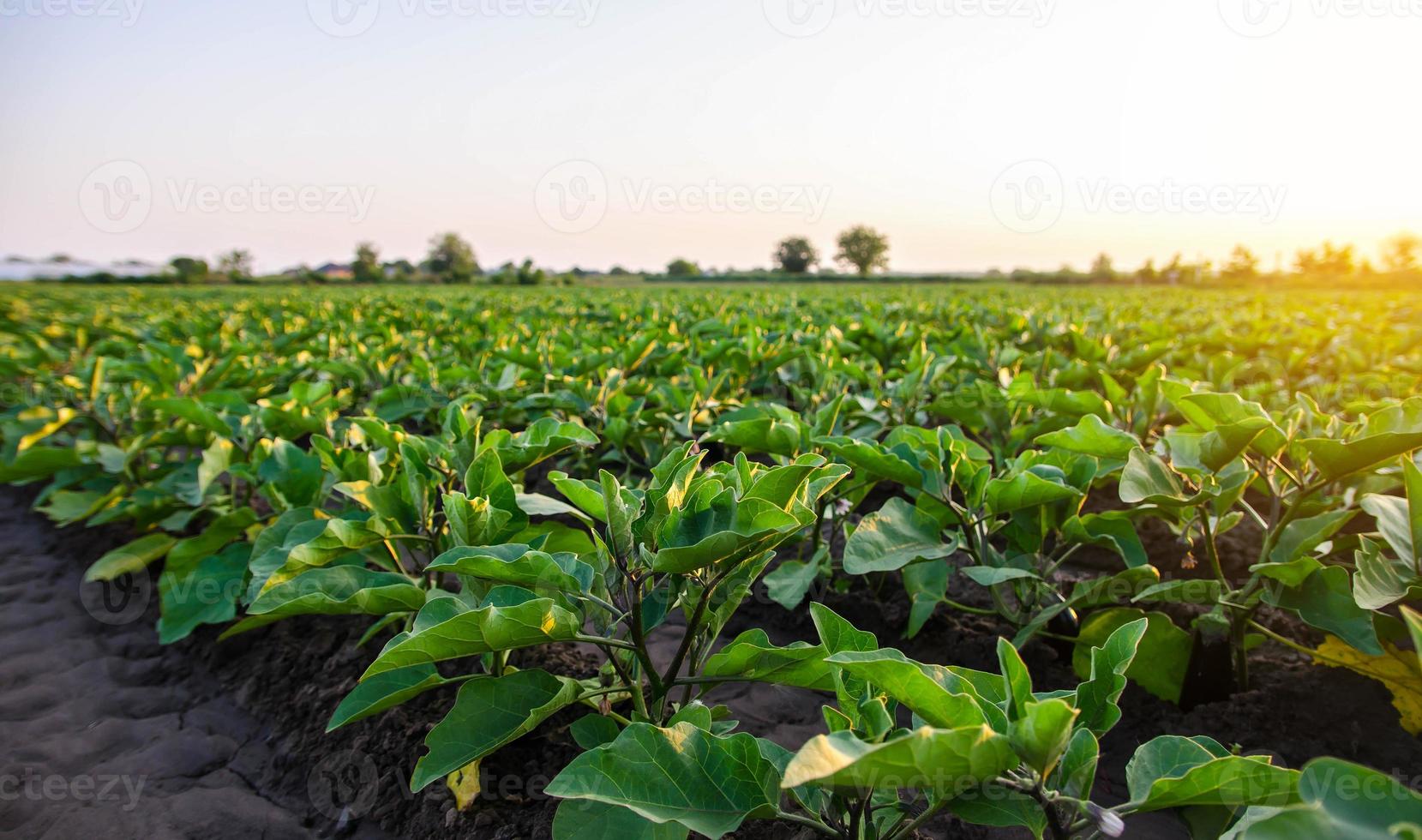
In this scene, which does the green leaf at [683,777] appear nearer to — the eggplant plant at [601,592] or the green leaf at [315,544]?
the eggplant plant at [601,592]

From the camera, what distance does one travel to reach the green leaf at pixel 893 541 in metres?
1.64

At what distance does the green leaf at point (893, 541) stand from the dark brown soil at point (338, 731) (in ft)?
2.14

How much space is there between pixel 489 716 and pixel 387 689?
0.82 feet

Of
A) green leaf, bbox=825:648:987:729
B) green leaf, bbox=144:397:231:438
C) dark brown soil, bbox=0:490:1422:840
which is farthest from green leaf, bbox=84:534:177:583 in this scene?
green leaf, bbox=825:648:987:729

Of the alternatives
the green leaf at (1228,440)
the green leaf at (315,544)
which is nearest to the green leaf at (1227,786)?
the green leaf at (1228,440)

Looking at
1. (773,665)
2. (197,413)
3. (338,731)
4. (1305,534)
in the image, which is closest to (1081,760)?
(773,665)

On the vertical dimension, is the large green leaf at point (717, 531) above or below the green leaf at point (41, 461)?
above

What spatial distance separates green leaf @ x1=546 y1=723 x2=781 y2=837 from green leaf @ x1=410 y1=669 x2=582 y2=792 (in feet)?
0.84

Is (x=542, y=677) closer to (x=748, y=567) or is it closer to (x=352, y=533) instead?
(x=748, y=567)

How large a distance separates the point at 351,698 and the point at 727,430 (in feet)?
3.78

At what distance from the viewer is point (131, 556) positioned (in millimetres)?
2900

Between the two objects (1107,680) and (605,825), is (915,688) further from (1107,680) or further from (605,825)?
(605,825)

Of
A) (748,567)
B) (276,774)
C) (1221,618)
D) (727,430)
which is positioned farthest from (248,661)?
(1221,618)

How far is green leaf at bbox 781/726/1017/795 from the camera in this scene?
2.59 ft
